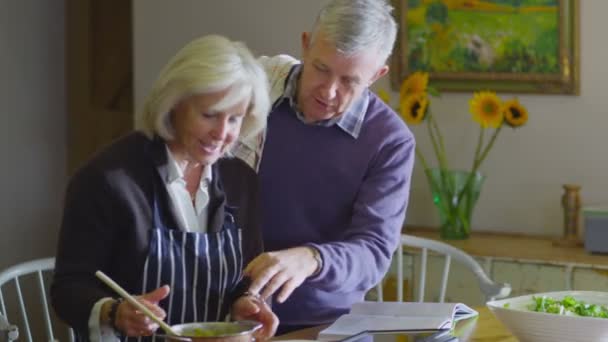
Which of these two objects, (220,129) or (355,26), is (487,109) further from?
(220,129)

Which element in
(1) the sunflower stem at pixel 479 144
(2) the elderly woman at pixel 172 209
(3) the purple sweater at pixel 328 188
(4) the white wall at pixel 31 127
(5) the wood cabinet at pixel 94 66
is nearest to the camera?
(2) the elderly woman at pixel 172 209

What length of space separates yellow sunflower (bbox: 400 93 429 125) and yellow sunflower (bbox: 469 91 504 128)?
152mm

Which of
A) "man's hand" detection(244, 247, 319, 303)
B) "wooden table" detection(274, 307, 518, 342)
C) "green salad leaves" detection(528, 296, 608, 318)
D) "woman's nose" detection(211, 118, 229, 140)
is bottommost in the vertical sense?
"wooden table" detection(274, 307, 518, 342)

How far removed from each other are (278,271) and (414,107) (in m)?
1.58

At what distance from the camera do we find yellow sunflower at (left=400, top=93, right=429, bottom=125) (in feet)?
11.5

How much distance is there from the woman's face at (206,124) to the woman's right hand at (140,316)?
33 centimetres

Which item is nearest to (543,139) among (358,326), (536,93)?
(536,93)

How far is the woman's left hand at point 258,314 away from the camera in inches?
80.7

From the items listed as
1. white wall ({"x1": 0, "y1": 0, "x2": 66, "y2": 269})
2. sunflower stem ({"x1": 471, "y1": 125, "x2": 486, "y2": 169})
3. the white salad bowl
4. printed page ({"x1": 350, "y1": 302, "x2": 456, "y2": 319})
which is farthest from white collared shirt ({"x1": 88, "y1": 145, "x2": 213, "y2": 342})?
white wall ({"x1": 0, "y1": 0, "x2": 66, "y2": 269})

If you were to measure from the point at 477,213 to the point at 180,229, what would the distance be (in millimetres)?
1813

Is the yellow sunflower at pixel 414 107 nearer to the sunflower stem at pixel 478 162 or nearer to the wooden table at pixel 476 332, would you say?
the sunflower stem at pixel 478 162

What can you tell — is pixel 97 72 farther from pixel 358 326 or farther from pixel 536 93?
pixel 358 326

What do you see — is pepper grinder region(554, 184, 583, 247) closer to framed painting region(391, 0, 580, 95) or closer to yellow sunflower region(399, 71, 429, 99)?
framed painting region(391, 0, 580, 95)

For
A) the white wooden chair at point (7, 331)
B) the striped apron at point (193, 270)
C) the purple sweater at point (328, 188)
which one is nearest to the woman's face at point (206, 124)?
the striped apron at point (193, 270)
